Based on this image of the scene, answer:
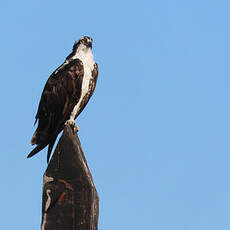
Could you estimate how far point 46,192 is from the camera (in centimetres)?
391

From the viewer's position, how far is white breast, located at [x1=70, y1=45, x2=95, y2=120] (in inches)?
300

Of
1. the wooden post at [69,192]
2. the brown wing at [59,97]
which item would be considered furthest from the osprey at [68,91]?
the wooden post at [69,192]

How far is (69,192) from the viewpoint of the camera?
3.85 meters

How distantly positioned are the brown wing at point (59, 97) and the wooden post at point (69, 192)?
106 inches

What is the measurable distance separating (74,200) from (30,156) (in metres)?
2.49

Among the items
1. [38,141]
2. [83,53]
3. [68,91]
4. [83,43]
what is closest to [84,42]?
[83,43]

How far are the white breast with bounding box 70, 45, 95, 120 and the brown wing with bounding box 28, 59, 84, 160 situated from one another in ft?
0.22

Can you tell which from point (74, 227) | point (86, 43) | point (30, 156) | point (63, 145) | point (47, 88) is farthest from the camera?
point (86, 43)

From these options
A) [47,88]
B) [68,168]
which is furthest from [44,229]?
[47,88]

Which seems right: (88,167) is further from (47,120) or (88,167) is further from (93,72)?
(93,72)

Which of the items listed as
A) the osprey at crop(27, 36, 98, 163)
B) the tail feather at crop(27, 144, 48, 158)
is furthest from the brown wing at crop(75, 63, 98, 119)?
the tail feather at crop(27, 144, 48, 158)

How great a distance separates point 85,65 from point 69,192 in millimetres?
4388

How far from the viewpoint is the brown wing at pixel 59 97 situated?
22.7 feet

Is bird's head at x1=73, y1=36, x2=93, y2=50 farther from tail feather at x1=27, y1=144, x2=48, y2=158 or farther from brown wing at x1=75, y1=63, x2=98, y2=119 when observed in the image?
tail feather at x1=27, y1=144, x2=48, y2=158
